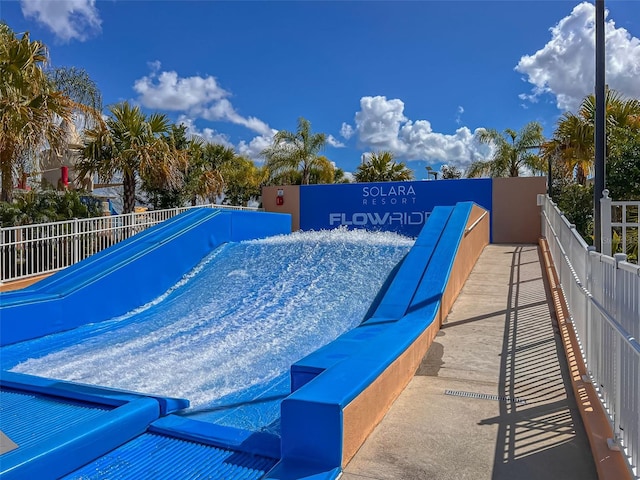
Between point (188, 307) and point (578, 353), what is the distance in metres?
6.69

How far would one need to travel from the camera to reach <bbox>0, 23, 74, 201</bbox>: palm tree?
966cm

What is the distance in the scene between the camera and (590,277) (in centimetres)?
459

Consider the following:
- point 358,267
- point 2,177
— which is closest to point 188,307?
point 358,267

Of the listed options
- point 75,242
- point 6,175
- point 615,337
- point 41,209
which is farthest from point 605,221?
point 6,175

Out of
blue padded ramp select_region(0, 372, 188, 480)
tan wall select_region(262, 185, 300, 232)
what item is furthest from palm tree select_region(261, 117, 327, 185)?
blue padded ramp select_region(0, 372, 188, 480)

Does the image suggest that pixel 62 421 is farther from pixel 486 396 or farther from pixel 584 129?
pixel 584 129

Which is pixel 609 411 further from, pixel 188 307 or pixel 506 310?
pixel 188 307

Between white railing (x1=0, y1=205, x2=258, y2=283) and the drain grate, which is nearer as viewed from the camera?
the drain grate

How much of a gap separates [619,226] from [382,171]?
2218cm

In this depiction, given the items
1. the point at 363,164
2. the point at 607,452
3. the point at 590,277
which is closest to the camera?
the point at 607,452

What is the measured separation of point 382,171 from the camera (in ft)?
105

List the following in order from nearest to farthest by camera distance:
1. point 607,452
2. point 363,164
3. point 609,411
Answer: point 607,452 → point 609,411 → point 363,164

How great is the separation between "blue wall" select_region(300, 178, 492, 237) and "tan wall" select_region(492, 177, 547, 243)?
458 mm

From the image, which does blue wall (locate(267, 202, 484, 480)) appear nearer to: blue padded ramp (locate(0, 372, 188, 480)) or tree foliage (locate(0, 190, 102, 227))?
blue padded ramp (locate(0, 372, 188, 480))
